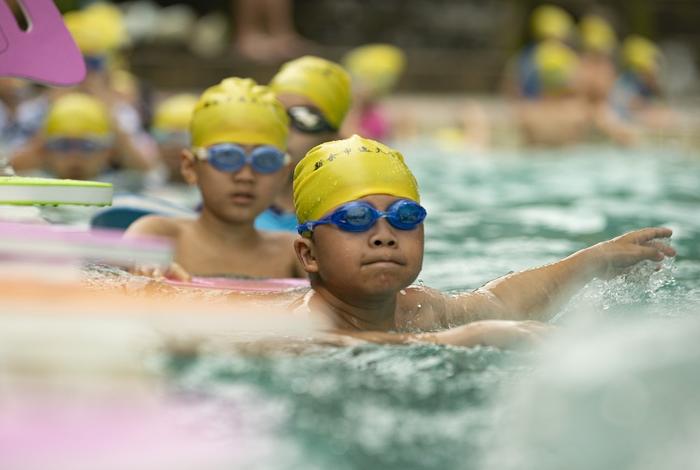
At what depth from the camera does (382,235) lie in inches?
154

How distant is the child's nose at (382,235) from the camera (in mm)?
3903

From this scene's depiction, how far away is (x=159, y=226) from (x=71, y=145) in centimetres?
373

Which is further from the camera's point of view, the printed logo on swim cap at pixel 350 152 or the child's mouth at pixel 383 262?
the printed logo on swim cap at pixel 350 152

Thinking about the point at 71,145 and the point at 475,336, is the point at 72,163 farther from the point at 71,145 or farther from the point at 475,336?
the point at 475,336

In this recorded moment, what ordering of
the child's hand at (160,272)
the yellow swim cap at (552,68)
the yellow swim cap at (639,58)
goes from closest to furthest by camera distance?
1. the child's hand at (160,272)
2. the yellow swim cap at (552,68)
3. the yellow swim cap at (639,58)

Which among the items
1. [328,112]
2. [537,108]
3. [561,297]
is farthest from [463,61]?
[561,297]

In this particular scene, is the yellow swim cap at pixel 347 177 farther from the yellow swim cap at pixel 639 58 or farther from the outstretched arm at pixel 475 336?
the yellow swim cap at pixel 639 58

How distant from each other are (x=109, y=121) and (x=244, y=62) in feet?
26.7

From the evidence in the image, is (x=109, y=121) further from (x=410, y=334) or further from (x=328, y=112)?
(x=410, y=334)

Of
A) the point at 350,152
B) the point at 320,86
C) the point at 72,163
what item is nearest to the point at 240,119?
the point at 320,86

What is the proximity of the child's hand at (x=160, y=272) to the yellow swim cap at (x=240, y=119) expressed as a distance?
81cm

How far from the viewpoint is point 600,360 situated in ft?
10.7

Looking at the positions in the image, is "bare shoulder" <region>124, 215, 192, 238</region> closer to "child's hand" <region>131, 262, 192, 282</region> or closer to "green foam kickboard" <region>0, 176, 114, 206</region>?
"child's hand" <region>131, 262, 192, 282</region>

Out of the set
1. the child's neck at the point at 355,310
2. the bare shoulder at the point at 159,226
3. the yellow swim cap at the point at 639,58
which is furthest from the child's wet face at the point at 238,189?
the yellow swim cap at the point at 639,58
